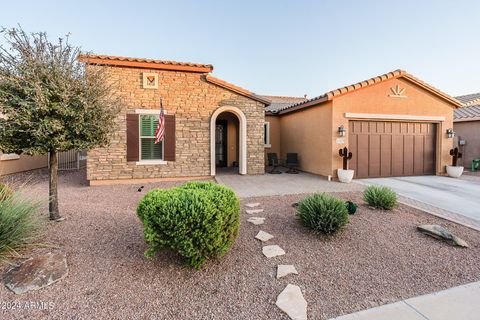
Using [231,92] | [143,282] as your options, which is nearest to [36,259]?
[143,282]

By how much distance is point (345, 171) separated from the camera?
8414 millimetres

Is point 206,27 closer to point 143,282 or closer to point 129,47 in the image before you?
point 129,47

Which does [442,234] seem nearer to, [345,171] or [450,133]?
[345,171]

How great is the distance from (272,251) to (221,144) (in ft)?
32.5

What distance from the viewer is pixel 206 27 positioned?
424 inches

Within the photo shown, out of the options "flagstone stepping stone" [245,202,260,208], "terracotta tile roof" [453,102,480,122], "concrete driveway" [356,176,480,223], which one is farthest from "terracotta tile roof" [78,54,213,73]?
"terracotta tile roof" [453,102,480,122]

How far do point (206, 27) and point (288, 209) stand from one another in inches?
385

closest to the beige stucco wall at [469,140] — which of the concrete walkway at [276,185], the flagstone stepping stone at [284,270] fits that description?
the concrete walkway at [276,185]

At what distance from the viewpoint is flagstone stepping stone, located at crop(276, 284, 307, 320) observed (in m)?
2.21

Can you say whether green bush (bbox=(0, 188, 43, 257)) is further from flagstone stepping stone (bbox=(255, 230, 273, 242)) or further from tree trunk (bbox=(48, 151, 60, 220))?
flagstone stepping stone (bbox=(255, 230, 273, 242))

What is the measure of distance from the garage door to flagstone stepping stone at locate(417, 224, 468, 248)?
17.6 ft

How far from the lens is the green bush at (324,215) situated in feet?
12.3

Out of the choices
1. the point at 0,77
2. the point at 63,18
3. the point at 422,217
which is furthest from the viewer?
the point at 63,18

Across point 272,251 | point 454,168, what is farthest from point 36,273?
point 454,168
